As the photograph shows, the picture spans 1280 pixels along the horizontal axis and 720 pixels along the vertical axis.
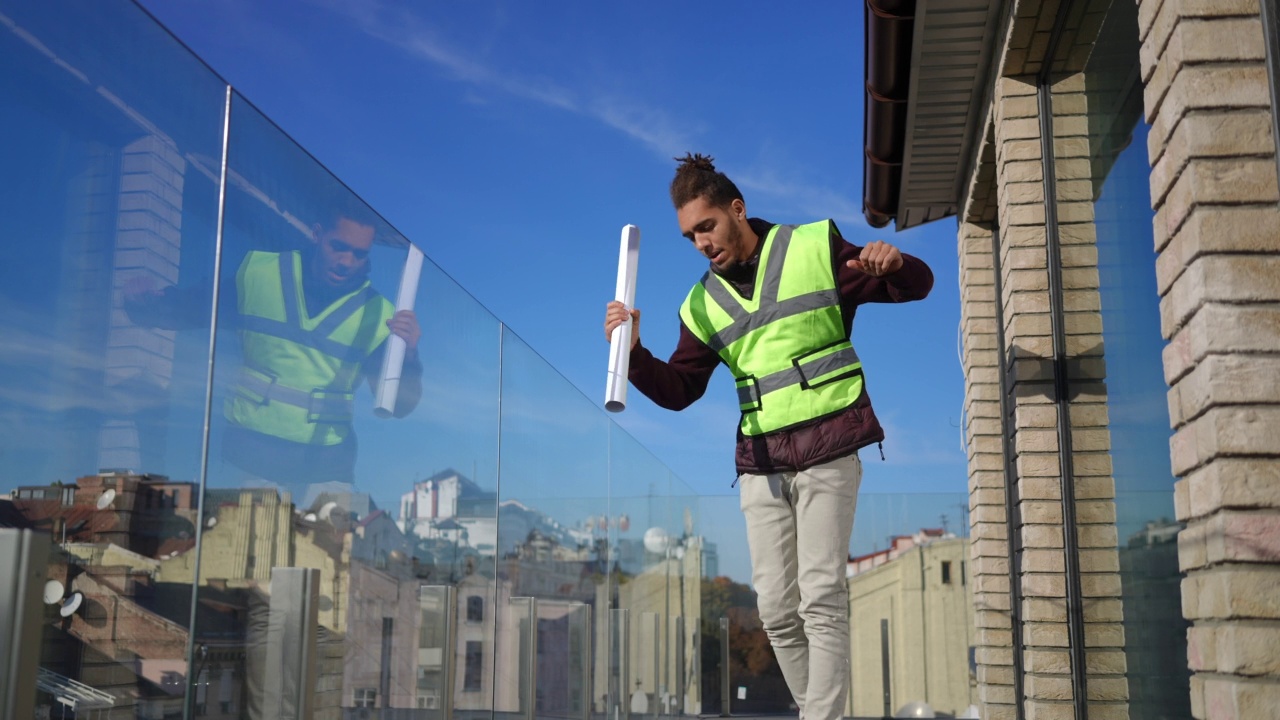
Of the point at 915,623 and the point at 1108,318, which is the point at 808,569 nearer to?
the point at 1108,318

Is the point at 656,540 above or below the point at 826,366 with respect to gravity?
above

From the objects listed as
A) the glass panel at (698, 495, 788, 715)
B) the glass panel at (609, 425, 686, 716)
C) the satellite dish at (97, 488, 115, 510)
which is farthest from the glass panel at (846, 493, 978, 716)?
the satellite dish at (97, 488, 115, 510)

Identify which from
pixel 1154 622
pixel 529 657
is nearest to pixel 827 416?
pixel 1154 622

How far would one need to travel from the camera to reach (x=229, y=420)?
2.86 m

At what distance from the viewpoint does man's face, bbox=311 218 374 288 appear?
3436 mm

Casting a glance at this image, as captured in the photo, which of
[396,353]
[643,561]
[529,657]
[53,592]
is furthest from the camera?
[643,561]

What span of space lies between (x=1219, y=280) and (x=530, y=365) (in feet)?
12.4

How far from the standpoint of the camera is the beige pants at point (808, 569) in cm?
313

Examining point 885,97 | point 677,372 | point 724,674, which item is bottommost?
point 724,674

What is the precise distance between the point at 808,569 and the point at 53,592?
1.69m

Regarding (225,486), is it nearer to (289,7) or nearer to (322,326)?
(322,326)

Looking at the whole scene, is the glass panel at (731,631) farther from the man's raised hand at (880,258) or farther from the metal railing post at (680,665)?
the man's raised hand at (880,258)

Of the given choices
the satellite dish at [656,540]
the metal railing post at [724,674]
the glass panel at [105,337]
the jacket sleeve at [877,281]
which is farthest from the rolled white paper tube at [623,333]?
the metal railing post at [724,674]

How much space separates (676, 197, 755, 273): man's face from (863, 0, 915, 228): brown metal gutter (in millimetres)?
1988
